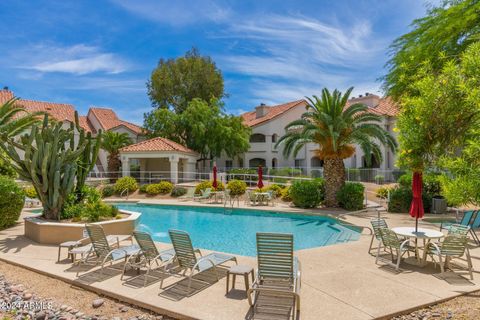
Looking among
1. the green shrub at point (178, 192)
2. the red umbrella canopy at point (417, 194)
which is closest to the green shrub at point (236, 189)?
A: the green shrub at point (178, 192)

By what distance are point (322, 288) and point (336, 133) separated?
12.3 metres

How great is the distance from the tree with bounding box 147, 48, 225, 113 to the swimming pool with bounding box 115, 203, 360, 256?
22.5 meters

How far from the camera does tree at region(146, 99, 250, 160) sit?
112 ft

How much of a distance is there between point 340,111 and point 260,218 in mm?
7392

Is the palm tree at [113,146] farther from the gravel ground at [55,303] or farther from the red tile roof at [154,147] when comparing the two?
the gravel ground at [55,303]

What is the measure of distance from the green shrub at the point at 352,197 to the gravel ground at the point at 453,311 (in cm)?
1215

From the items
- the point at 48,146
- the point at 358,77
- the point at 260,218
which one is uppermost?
the point at 358,77

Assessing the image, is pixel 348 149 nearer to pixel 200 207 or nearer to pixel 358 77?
pixel 358 77

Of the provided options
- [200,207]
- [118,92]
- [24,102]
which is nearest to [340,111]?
[200,207]

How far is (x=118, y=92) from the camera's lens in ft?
102

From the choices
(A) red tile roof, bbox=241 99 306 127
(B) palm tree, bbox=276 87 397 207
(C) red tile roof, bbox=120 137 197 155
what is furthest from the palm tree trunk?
(A) red tile roof, bbox=241 99 306 127

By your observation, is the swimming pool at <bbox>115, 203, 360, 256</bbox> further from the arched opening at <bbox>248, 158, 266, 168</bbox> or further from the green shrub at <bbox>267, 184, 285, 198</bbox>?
the arched opening at <bbox>248, 158, 266, 168</bbox>

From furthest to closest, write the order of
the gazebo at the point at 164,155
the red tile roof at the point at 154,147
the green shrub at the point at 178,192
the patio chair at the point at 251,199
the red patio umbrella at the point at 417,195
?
the red tile roof at the point at 154,147 < the gazebo at the point at 164,155 < the green shrub at the point at 178,192 < the patio chair at the point at 251,199 < the red patio umbrella at the point at 417,195

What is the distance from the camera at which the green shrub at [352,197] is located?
58.7 feet
